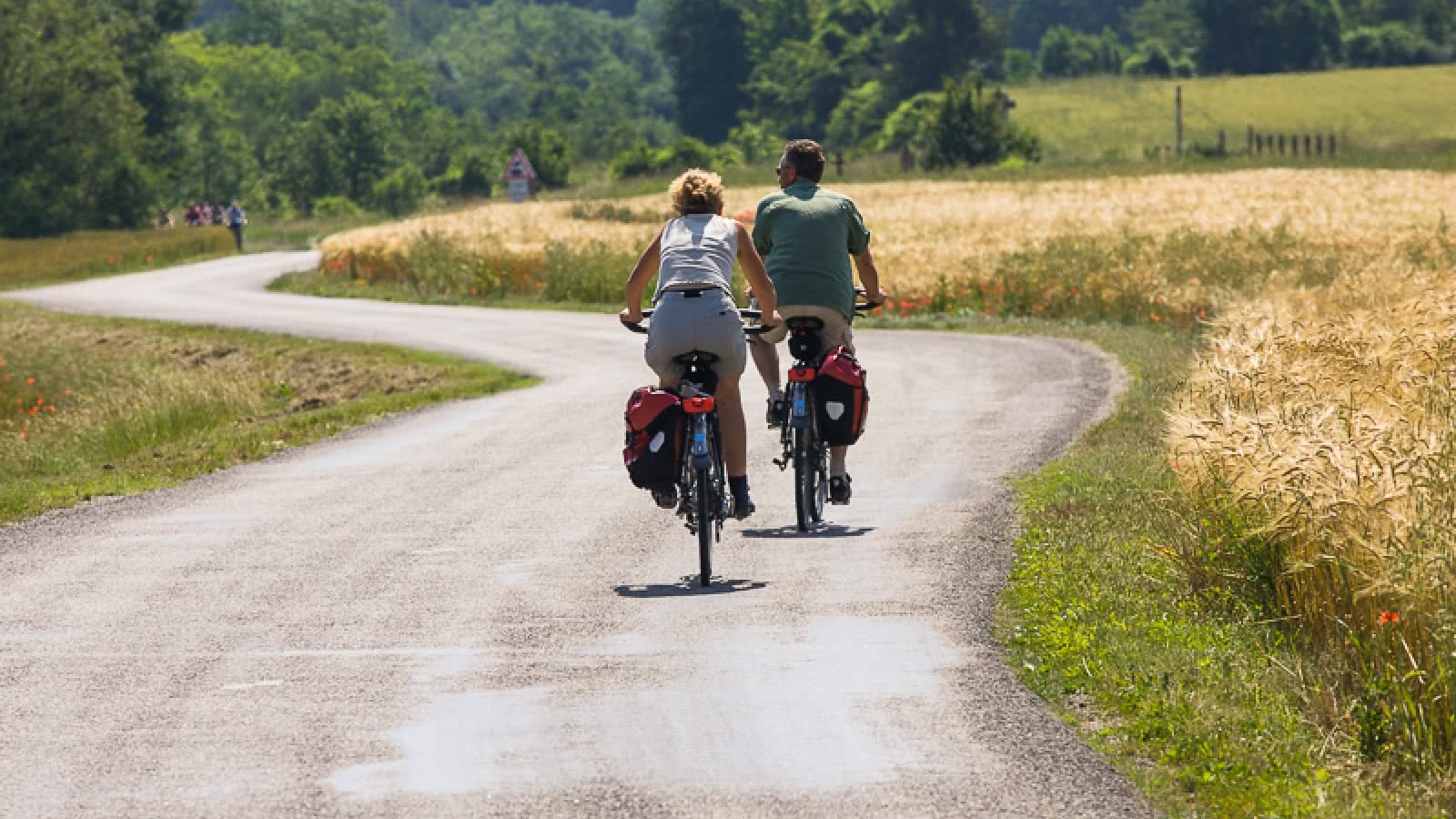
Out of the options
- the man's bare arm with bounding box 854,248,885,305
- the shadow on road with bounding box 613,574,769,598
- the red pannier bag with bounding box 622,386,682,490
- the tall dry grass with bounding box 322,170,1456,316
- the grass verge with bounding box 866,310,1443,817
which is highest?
the man's bare arm with bounding box 854,248,885,305

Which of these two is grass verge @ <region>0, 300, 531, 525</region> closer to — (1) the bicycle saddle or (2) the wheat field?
(1) the bicycle saddle

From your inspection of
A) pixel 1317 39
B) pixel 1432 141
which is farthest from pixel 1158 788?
pixel 1317 39

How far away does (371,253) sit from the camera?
4550 cm

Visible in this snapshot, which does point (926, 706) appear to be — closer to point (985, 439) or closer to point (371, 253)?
point (985, 439)

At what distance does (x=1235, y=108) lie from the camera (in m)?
144

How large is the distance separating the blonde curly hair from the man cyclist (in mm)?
1001

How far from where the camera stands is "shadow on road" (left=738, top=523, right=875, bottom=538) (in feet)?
39.2

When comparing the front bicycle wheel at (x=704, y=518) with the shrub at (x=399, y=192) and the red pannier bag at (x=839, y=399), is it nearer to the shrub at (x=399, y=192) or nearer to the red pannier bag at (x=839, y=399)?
A: the red pannier bag at (x=839, y=399)

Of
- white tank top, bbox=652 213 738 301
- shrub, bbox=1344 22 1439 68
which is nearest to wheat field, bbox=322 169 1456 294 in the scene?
white tank top, bbox=652 213 738 301

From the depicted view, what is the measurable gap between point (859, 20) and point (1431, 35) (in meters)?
54.4

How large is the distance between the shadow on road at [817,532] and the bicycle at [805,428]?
2.5 inches

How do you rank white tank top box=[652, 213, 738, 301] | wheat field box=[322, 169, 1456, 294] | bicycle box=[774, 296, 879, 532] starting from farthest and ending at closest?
wheat field box=[322, 169, 1456, 294] < bicycle box=[774, 296, 879, 532] < white tank top box=[652, 213, 738, 301]

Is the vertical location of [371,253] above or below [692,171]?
below

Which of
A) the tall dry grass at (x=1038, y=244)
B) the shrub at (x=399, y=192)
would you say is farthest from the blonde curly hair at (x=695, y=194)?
the shrub at (x=399, y=192)
